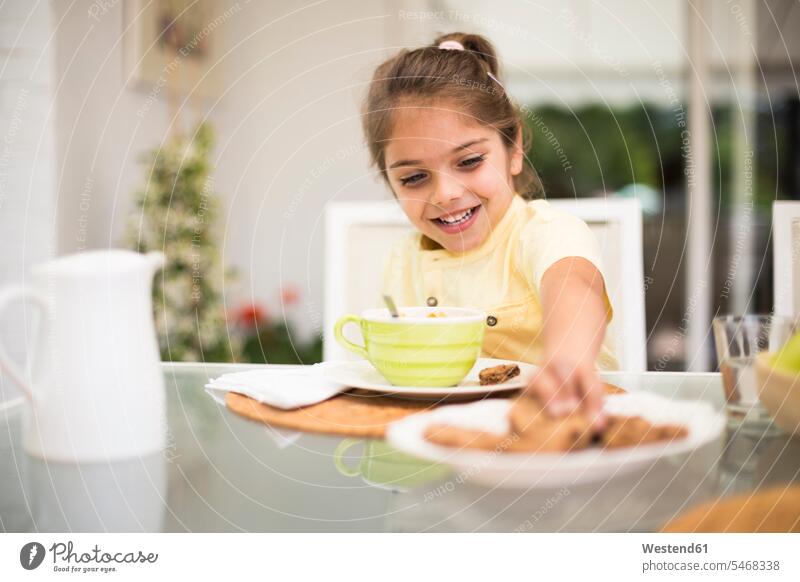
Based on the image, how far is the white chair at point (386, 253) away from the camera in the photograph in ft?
1.71

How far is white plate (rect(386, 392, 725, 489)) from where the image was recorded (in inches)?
15.6

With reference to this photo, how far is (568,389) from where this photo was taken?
17.0 inches

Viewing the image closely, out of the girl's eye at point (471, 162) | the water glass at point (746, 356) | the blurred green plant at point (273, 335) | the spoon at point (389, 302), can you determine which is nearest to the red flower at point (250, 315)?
the blurred green plant at point (273, 335)

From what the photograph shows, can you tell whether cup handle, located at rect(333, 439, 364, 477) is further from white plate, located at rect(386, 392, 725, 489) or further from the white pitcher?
the white pitcher

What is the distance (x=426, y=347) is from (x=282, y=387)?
92mm

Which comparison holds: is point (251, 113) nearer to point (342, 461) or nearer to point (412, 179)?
point (412, 179)

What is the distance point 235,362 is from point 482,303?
0.20m

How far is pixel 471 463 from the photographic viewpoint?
1.33 feet

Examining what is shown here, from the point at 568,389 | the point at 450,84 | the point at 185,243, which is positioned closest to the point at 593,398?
the point at 568,389

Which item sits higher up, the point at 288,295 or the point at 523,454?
the point at 288,295

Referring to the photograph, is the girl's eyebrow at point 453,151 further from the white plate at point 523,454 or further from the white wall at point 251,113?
the white plate at point 523,454
